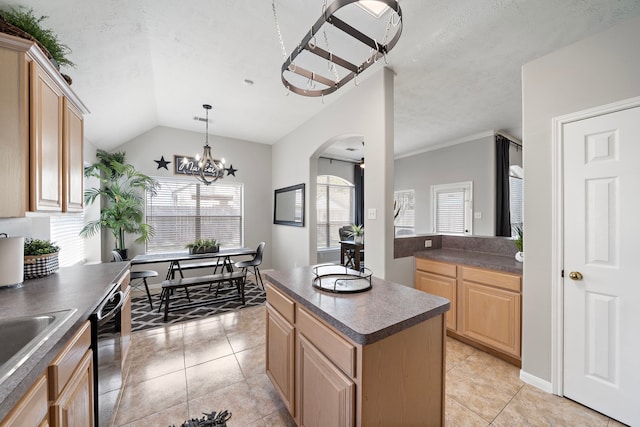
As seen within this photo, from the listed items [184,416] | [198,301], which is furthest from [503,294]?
[198,301]

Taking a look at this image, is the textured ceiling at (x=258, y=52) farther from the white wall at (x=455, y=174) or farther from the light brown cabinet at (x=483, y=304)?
the light brown cabinet at (x=483, y=304)

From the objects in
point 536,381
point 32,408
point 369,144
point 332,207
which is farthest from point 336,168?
point 32,408

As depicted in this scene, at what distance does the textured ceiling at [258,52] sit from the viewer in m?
1.91

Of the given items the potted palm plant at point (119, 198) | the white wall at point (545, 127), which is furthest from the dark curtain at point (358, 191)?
the white wall at point (545, 127)

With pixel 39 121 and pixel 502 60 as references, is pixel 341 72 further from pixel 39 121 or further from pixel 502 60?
pixel 39 121

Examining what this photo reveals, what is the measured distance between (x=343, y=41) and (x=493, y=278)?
2.64 metres

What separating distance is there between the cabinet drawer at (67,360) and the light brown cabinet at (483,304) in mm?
2987

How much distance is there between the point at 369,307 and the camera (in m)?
1.26

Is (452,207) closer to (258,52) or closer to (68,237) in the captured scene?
(258,52)

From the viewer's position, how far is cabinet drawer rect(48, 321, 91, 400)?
94 cm

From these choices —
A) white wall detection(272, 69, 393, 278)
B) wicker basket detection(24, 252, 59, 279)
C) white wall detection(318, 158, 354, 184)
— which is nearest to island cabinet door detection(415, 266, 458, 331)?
white wall detection(272, 69, 393, 278)

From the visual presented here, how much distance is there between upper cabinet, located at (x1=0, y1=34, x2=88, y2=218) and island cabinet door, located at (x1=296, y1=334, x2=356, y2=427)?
170 cm

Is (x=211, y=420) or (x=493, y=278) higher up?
(x=493, y=278)

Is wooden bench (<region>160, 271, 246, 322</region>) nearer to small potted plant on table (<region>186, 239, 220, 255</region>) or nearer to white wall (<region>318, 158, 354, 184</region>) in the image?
small potted plant on table (<region>186, 239, 220, 255</region>)
